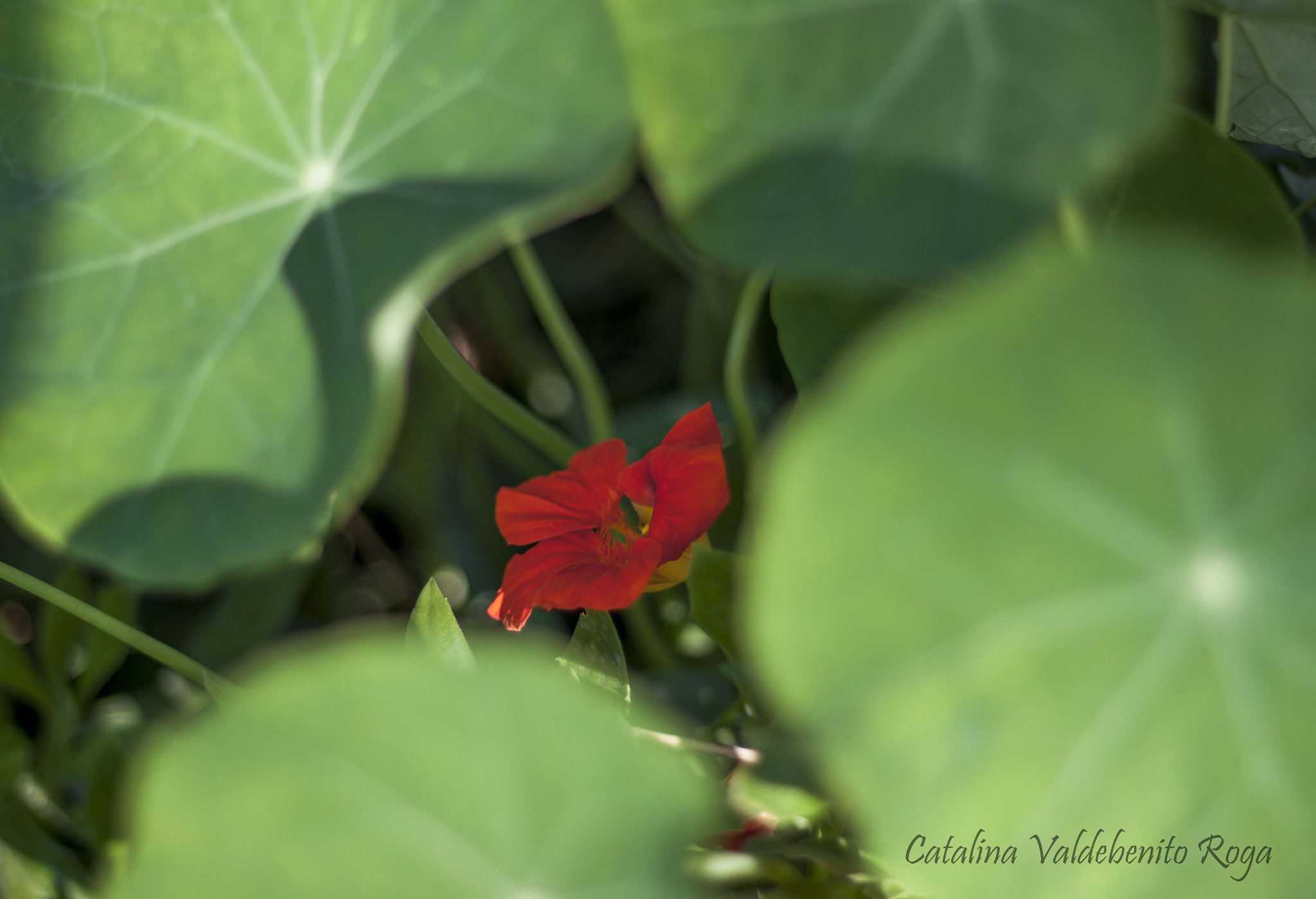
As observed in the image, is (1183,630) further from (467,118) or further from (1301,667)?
(467,118)

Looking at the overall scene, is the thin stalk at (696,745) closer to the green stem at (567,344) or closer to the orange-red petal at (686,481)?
the orange-red petal at (686,481)

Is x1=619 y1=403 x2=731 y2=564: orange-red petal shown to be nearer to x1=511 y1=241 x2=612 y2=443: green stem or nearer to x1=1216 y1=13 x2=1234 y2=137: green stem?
x1=511 y1=241 x2=612 y2=443: green stem

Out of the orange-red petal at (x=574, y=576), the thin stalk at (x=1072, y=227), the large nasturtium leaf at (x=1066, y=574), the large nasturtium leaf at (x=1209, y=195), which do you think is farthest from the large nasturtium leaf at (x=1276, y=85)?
the orange-red petal at (x=574, y=576)

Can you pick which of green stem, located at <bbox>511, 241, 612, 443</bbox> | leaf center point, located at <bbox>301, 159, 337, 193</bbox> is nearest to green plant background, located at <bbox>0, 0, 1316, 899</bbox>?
leaf center point, located at <bbox>301, 159, 337, 193</bbox>

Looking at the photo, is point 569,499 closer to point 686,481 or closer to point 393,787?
point 686,481

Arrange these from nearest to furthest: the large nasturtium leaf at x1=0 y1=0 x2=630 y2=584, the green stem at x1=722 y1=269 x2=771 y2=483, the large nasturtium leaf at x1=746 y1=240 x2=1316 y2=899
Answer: the large nasturtium leaf at x1=746 y1=240 x2=1316 y2=899
the large nasturtium leaf at x1=0 y1=0 x2=630 y2=584
the green stem at x1=722 y1=269 x2=771 y2=483

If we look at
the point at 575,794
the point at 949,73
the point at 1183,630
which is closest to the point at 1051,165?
the point at 949,73
